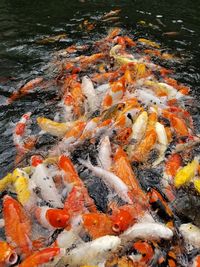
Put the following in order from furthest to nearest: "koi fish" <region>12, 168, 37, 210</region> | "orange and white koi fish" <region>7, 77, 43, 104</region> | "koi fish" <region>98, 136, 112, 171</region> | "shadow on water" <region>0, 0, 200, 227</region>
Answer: "orange and white koi fish" <region>7, 77, 43, 104</region>
"shadow on water" <region>0, 0, 200, 227</region>
"koi fish" <region>98, 136, 112, 171</region>
"koi fish" <region>12, 168, 37, 210</region>

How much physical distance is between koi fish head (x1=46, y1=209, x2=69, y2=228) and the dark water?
2.13m

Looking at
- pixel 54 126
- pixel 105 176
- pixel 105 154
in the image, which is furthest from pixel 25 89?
pixel 105 176

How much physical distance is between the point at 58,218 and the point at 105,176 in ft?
5.19

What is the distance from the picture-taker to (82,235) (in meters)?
5.30

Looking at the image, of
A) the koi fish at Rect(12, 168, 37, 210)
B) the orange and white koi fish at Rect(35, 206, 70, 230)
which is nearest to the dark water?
the koi fish at Rect(12, 168, 37, 210)

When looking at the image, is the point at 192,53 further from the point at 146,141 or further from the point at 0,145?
the point at 0,145

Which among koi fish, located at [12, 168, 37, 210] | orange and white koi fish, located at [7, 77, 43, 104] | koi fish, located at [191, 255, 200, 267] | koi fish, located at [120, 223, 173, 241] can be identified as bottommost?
koi fish, located at [191, 255, 200, 267]

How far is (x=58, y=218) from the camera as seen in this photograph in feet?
17.4

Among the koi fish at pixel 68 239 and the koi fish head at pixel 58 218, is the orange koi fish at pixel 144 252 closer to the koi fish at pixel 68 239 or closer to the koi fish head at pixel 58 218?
the koi fish at pixel 68 239

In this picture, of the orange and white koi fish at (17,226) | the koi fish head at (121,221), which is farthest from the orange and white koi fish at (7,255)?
the koi fish head at (121,221)

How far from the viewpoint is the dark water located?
950 centimetres

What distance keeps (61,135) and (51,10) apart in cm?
1084

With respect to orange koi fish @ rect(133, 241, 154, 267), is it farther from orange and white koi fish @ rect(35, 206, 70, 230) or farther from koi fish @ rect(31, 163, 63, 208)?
koi fish @ rect(31, 163, 63, 208)

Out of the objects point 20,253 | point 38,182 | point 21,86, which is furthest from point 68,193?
point 21,86
